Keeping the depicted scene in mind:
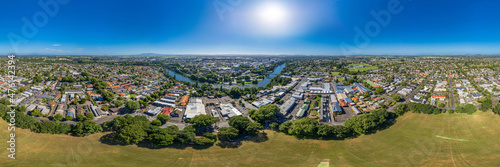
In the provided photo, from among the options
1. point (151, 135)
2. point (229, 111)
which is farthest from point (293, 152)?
point (151, 135)

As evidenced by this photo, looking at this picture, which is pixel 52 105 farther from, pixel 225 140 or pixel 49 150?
pixel 225 140

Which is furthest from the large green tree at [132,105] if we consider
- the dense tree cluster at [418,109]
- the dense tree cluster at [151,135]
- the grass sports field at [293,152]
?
the dense tree cluster at [418,109]

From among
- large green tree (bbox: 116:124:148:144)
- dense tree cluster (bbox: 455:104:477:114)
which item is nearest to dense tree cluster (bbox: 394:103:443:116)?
dense tree cluster (bbox: 455:104:477:114)

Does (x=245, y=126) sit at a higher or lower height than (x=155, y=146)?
higher

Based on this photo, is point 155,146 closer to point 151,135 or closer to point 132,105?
point 151,135

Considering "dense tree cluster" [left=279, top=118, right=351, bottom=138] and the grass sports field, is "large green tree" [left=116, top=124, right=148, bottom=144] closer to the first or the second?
the grass sports field

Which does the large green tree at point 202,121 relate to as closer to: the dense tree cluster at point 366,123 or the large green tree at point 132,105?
the large green tree at point 132,105

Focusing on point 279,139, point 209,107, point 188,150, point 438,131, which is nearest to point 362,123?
point 438,131

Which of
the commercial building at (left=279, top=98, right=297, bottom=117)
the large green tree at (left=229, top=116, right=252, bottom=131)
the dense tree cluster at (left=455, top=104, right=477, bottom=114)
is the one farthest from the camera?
the commercial building at (left=279, top=98, right=297, bottom=117)
